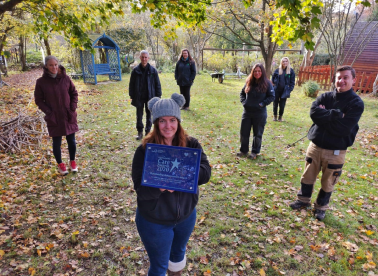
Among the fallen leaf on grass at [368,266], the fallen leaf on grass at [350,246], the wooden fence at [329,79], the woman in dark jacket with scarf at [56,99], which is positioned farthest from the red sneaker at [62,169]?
the wooden fence at [329,79]

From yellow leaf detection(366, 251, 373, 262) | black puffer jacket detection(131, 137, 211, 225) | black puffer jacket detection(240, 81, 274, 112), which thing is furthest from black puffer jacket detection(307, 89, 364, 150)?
black puffer jacket detection(131, 137, 211, 225)

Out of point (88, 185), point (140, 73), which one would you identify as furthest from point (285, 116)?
point (88, 185)

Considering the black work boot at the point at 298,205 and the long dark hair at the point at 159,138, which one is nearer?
the long dark hair at the point at 159,138

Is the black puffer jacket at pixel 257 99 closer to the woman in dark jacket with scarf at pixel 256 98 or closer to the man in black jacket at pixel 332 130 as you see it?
the woman in dark jacket with scarf at pixel 256 98

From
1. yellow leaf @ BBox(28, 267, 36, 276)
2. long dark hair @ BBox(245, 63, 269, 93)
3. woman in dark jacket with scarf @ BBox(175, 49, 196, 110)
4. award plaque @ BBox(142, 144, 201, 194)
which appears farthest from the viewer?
woman in dark jacket with scarf @ BBox(175, 49, 196, 110)

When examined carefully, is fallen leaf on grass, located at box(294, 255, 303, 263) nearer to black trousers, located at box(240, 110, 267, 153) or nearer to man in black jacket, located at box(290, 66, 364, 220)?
man in black jacket, located at box(290, 66, 364, 220)

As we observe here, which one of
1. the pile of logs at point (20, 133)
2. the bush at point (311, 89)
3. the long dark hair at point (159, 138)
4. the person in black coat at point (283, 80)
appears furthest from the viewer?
the bush at point (311, 89)

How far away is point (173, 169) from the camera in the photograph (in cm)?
178

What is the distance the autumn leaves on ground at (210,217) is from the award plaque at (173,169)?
176 cm

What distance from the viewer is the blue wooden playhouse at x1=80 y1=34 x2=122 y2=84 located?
1565 centimetres

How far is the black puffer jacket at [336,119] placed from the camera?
321cm

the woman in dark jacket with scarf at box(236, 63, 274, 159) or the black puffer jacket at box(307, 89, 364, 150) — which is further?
the woman in dark jacket with scarf at box(236, 63, 274, 159)

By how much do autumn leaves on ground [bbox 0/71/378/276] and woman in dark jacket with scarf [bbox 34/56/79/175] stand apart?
1.15 meters

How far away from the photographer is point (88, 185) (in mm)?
4656
